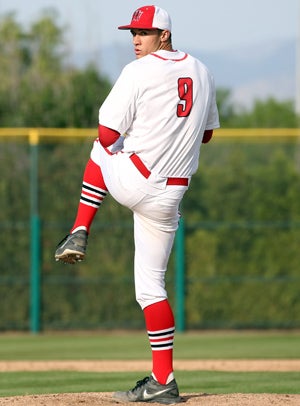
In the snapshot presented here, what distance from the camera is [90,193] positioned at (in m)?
6.94

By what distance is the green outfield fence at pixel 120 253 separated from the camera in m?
16.4

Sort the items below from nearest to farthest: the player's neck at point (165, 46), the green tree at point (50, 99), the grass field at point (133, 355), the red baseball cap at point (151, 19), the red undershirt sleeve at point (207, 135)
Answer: the red baseball cap at point (151, 19), the player's neck at point (165, 46), the red undershirt sleeve at point (207, 135), the grass field at point (133, 355), the green tree at point (50, 99)

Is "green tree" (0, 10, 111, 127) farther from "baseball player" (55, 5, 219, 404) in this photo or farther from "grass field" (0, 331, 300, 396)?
"baseball player" (55, 5, 219, 404)

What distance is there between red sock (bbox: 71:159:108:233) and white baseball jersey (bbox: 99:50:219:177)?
0.94 ft

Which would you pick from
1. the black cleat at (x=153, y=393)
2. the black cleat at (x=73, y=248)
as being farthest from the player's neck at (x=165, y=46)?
the black cleat at (x=153, y=393)

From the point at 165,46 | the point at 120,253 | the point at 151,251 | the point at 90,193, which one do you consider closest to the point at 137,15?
the point at 165,46

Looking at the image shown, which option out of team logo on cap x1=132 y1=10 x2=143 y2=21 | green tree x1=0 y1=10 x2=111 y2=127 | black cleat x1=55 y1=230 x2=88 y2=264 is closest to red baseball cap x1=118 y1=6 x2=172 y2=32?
team logo on cap x1=132 y1=10 x2=143 y2=21

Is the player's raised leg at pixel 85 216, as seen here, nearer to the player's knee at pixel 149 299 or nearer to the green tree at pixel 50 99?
the player's knee at pixel 149 299

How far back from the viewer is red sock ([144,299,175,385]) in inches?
271

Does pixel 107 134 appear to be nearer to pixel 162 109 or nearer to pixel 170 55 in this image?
pixel 162 109

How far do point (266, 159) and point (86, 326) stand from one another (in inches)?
140

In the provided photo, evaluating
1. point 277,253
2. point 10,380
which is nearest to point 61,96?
point 277,253

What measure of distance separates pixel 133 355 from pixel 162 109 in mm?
7067

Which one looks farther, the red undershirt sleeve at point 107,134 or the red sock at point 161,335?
the red sock at point 161,335
